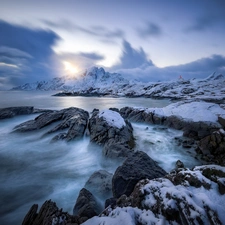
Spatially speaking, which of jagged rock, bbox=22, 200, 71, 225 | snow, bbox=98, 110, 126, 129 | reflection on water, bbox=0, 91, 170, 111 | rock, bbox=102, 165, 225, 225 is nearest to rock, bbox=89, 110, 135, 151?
snow, bbox=98, 110, 126, 129

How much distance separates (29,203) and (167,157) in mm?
Result: 9527

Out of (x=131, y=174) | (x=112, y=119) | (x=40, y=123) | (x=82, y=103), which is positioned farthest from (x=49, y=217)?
(x=82, y=103)

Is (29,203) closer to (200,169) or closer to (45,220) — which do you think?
(45,220)

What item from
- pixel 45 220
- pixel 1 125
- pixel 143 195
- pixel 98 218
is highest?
pixel 143 195

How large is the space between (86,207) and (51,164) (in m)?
6.68

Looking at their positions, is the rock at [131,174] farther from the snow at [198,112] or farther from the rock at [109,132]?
the snow at [198,112]

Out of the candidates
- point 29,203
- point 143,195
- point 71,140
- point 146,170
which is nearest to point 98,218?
point 143,195

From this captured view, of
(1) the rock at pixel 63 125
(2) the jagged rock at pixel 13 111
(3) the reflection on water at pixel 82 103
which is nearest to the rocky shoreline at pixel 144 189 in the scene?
(1) the rock at pixel 63 125

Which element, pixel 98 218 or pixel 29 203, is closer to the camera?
pixel 98 218

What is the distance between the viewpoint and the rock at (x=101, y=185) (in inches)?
265

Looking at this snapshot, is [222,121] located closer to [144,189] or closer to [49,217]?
[144,189]

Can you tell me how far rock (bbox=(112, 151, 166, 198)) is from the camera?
5.65m

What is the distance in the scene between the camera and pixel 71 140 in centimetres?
1395

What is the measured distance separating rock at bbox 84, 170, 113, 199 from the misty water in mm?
964
